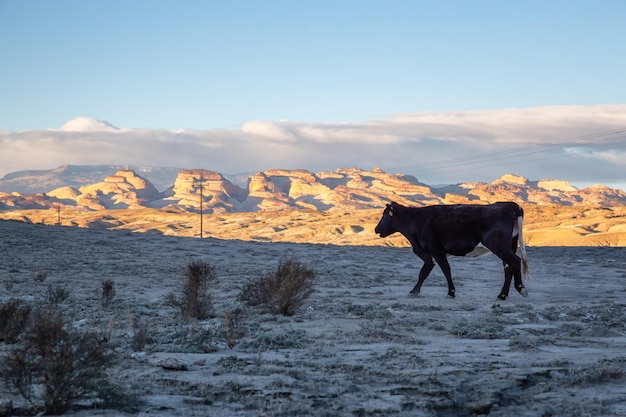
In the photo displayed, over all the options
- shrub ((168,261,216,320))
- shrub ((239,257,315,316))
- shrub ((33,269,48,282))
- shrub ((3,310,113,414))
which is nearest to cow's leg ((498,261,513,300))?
shrub ((239,257,315,316))

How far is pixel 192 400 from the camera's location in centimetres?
670

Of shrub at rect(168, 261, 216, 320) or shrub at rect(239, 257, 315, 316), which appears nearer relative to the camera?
shrub at rect(168, 261, 216, 320)

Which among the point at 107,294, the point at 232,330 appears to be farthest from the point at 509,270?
the point at 107,294

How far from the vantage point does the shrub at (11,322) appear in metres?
9.77

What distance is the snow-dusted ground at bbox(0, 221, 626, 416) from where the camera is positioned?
21.9 ft

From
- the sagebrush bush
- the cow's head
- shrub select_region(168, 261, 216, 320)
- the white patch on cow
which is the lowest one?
the sagebrush bush

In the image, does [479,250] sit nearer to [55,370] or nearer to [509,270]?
[509,270]

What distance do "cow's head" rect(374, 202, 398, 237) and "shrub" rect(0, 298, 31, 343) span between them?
9.08 meters

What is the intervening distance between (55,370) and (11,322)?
13.7ft

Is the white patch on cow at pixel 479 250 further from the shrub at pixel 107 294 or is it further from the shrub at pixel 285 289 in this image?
the shrub at pixel 107 294

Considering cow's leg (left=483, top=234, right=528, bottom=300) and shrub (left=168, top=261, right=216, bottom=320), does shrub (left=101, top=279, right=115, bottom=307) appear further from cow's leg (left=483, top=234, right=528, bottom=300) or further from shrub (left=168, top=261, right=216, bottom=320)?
cow's leg (left=483, top=234, right=528, bottom=300)

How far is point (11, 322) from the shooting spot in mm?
9883

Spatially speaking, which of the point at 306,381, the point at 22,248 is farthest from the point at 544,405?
the point at 22,248

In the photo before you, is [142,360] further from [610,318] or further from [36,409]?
[610,318]
